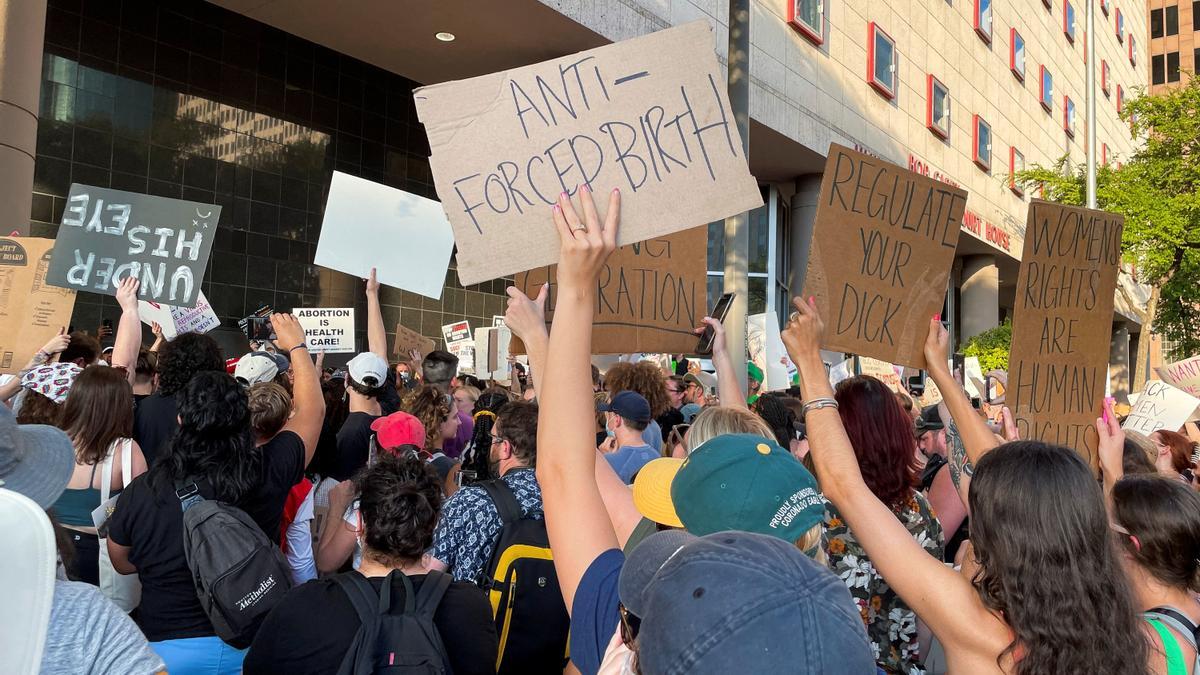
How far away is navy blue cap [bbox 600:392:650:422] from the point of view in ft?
17.5

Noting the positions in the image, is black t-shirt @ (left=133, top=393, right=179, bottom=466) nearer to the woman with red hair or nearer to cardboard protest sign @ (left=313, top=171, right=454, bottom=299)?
cardboard protest sign @ (left=313, top=171, right=454, bottom=299)

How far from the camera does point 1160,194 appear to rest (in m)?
28.4

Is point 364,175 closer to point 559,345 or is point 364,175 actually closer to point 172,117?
point 172,117

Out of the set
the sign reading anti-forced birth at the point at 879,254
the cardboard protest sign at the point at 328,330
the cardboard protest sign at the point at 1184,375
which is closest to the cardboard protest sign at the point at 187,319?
the cardboard protest sign at the point at 328,330

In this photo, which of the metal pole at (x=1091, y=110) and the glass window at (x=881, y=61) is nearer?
the metal pole at (x=1091, y=110)

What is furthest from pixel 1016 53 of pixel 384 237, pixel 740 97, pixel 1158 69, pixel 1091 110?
pixel 1158 69

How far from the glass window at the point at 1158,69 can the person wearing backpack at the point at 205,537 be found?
75.1 m

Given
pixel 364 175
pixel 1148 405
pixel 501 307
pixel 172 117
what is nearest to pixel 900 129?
pixel 501 307

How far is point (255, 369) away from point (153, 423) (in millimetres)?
1073

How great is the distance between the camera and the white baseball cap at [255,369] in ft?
18.4

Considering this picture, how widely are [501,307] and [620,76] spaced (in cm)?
1602

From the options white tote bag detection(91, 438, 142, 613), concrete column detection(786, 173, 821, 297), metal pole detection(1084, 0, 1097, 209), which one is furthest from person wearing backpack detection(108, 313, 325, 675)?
metal pole detection(1084, 0, 1097, 209)

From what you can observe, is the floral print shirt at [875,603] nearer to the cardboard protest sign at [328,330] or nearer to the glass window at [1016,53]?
the cardboard protest sign at [328,330]

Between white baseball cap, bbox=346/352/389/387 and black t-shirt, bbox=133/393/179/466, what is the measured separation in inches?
42.0
